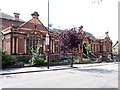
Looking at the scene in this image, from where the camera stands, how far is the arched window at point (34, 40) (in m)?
29.9

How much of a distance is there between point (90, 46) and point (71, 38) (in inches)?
841

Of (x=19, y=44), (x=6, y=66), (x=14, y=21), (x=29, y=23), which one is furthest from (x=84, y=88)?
(x=14, y=21)

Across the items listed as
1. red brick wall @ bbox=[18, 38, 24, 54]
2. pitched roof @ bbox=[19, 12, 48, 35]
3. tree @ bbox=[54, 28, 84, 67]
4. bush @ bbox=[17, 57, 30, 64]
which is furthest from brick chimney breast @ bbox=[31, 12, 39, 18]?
tree @ bbox=[54, 28, 84, 67]

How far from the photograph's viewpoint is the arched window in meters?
29.9

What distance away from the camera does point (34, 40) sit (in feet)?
100

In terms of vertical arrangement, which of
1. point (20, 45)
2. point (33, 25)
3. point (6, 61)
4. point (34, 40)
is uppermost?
point (33, 25)

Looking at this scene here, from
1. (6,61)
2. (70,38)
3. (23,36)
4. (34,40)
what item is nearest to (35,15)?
(34,40)

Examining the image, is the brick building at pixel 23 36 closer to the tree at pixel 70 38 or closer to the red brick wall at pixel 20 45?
the red brick wall at pixel 20 45

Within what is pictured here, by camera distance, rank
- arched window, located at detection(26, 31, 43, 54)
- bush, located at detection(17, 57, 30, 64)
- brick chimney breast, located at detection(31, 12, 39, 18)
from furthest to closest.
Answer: brick chimney breast, located at detection(31, 12, 39, 18)
arched window, located at detection(26, 31, 43, 54)
bush, located at detection(17, 57, 30, 64)

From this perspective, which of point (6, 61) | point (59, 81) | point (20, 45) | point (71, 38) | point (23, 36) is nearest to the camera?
point (59, 81)

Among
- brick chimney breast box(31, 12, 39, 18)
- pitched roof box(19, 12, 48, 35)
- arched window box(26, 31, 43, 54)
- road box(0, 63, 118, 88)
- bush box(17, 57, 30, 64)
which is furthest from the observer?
brick chimney breast box(31, 12, 39, 18)

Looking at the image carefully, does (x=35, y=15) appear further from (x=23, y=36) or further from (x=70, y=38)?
(x=70, y=38)

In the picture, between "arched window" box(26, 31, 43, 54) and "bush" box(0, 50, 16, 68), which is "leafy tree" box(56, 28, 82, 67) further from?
"arched window" box(26, 31, 43, 54)

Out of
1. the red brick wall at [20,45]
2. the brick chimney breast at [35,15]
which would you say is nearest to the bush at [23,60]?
the red brick wall at [20,45]
